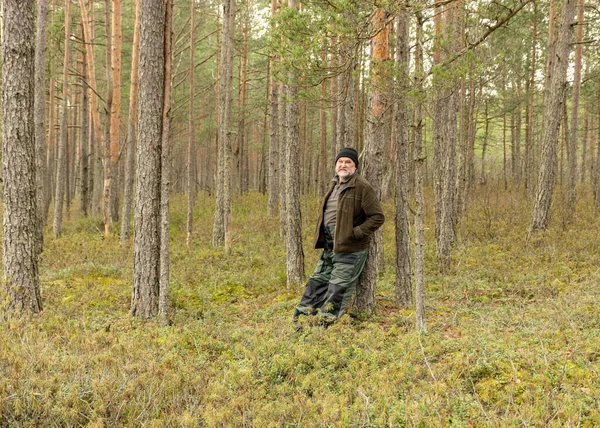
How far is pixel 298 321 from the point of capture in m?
5.40

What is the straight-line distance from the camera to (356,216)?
5500 mm

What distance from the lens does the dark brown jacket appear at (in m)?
5.32

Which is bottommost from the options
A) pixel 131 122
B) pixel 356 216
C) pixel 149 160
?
pixel 356 216

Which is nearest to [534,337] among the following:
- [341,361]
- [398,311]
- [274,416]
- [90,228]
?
[398,311]

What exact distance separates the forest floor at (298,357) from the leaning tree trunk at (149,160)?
550 millimetres

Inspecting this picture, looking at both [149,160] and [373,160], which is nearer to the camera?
[149,160]

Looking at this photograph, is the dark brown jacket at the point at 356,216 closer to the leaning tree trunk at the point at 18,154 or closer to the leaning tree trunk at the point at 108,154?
the leaning tree trunk at the point at 18,154

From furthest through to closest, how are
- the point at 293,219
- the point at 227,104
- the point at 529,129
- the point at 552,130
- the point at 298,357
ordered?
the point at 529,129
the point at 227,104
the point at 552,130
the point at 293,219
the point at 298,357

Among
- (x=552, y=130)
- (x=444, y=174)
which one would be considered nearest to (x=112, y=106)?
(x=444, y=174)

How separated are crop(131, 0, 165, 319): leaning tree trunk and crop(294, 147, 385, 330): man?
2.17 metres

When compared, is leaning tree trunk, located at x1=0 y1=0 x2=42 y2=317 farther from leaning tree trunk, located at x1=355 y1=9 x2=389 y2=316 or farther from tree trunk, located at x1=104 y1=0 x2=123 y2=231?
tree trunk, located at x1=104 y1=0 x2=123 y2=231

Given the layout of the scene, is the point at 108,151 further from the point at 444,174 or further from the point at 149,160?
the point at 444,174

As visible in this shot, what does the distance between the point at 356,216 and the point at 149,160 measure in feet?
9.67

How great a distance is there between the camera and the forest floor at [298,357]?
3.31m
